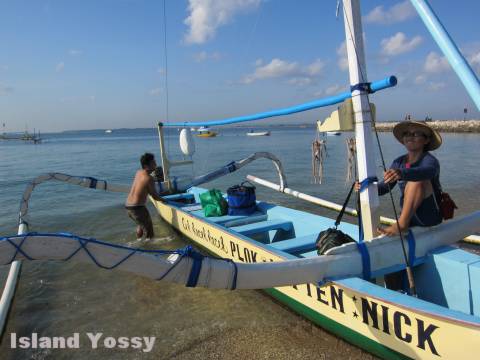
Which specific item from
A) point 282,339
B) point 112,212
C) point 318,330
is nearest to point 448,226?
point 318,330

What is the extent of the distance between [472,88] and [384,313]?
2.11 metres

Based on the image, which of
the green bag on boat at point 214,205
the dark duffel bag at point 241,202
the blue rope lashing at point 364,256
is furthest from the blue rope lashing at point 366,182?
the green bag on boat at point 214,205

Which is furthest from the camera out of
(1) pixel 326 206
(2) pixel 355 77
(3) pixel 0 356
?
(1) pixel 326 206

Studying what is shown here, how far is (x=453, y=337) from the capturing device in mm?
2617

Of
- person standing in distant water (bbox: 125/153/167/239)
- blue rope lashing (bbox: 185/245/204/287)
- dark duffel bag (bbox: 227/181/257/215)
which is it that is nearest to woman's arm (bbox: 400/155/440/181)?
blue rope lashing (bbox: 185/245/204/287)

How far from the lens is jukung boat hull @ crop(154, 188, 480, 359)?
2.62 m

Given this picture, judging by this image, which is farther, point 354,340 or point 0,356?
point 0,356

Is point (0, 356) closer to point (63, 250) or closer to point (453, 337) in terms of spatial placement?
point (63, 250)

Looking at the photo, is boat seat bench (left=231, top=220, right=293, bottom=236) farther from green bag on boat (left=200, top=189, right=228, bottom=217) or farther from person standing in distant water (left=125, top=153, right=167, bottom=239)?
person standing in distant water (left=125, top=153, right=167, bottom=239)

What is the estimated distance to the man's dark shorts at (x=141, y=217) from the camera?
7383 millimetres

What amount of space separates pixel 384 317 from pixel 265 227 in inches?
125

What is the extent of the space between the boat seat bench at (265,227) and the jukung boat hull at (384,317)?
1141 mm

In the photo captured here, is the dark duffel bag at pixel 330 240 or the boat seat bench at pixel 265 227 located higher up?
the dark duffel bag at pixel 330 240

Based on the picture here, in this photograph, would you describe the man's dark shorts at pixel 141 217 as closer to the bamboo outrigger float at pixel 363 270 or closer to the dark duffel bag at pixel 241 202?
the dark duffel bag at pixel 241 202
